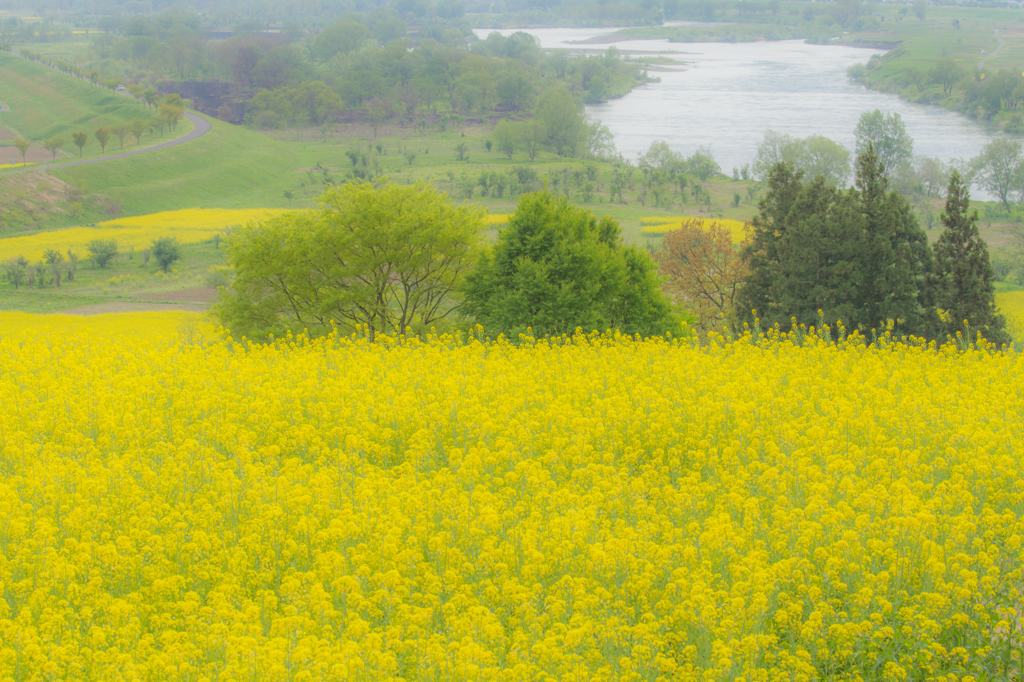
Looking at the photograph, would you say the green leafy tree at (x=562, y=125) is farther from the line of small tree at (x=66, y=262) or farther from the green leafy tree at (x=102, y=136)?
the line of small tree at (x=66, y=262)

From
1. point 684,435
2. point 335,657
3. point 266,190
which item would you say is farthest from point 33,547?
point 266,190

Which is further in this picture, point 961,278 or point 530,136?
point 530,136

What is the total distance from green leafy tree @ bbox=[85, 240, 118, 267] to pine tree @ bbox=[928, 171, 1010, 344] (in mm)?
50446

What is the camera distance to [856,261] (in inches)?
→ 968

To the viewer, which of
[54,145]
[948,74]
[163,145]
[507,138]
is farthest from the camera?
[948,74]

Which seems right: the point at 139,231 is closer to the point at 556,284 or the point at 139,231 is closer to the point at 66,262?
the point at 66,262

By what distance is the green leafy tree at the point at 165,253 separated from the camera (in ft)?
181

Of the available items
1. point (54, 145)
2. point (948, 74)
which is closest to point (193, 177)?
point (54, 145)

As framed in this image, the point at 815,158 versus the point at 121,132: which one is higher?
the point at 121,132

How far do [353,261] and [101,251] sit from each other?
1484 inches

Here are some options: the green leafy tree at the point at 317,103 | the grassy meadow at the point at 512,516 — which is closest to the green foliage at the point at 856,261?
the grassy meadow at the point at 512,516

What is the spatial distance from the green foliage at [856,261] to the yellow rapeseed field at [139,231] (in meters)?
46.6

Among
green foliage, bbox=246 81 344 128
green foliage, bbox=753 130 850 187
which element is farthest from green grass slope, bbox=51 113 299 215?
green foliage, bbox=753 130 850 187

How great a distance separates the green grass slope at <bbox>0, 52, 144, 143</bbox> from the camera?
106 meters
